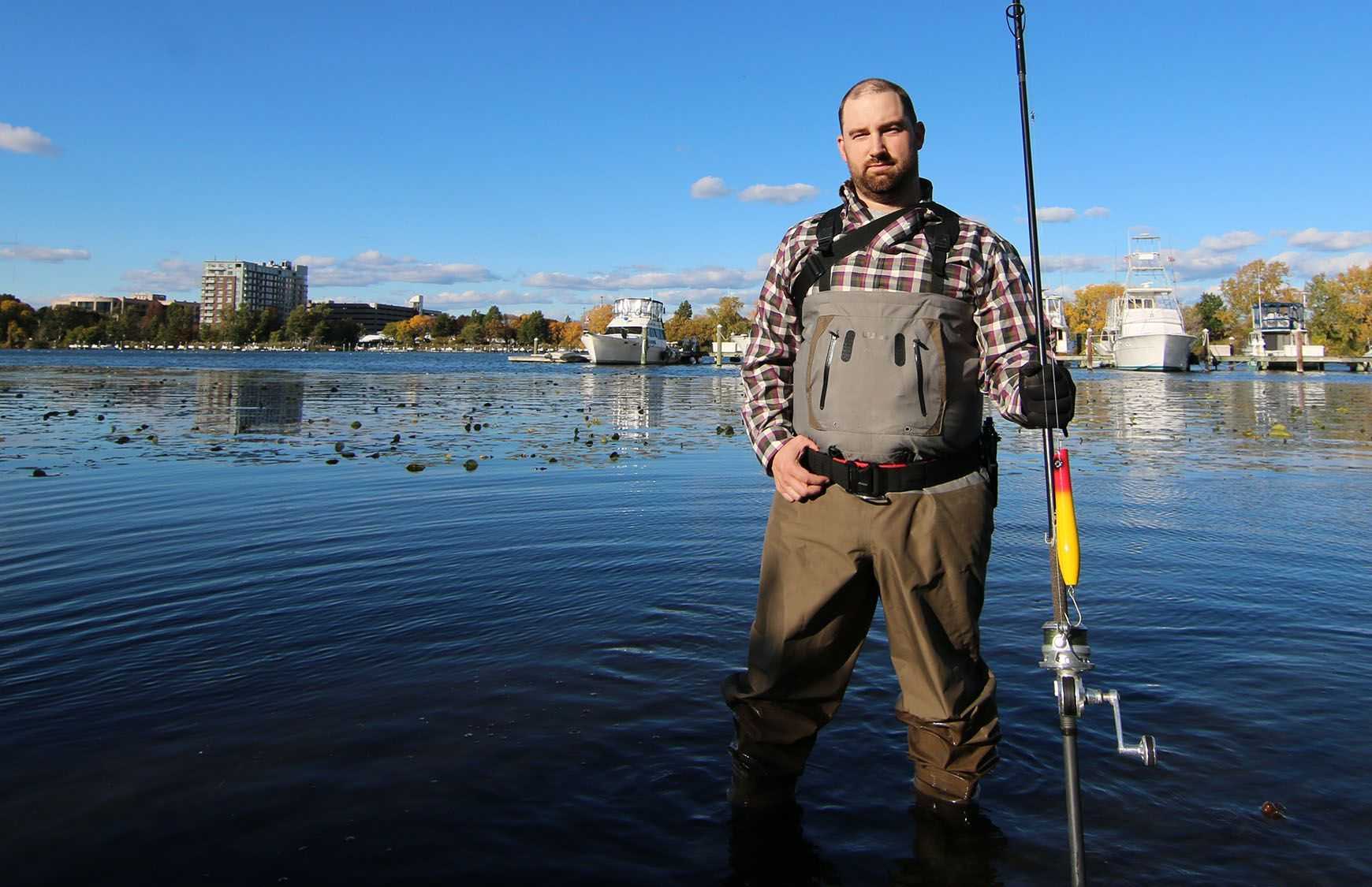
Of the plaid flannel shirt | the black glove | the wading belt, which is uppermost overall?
the plaid flannel shirt

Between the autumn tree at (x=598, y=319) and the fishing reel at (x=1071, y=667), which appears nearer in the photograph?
the fishing reel at (x=1071, y=667)

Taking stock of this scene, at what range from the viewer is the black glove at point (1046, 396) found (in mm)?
2846

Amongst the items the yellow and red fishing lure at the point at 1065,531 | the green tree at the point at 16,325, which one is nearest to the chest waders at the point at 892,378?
the yellow and red fishing lure at the point at 1065,531

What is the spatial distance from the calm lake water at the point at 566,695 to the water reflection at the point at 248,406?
874cm

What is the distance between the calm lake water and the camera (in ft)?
10.3

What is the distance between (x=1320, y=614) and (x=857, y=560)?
15.1 feet

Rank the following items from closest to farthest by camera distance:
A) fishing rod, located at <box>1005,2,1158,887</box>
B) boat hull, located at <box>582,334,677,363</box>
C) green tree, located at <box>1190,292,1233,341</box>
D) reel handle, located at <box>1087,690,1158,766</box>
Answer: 1. fishing rod, located at <box>1005,2,1158,887</box>
2. reel handle, located at <box>1087,690,1158,766</box>
3. boat hull, located at <box>582,334,677,363</box>
4. green tree, located at <box>1190,292,1233,341</box>

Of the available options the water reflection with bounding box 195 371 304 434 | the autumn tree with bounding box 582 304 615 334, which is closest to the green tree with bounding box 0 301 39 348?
the autumn tree with bounding box 582 304 615 334

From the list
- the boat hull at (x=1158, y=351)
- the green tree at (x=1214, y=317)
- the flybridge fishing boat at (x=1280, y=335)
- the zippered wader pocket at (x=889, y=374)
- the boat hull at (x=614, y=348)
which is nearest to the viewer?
the zippered wader pocket at (x=889, y=374)

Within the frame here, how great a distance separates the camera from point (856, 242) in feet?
10.2

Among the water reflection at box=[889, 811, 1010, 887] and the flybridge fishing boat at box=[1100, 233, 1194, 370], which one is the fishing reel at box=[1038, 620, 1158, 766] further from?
the flybridge fishing boat at box=[1100, 233, 1194, 370]

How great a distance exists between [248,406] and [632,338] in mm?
75190

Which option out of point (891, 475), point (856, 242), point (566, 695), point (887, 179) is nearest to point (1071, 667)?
point (891, 475)

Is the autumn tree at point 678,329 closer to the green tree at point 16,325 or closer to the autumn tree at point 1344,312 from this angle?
the autumn tree at point 1344,312
